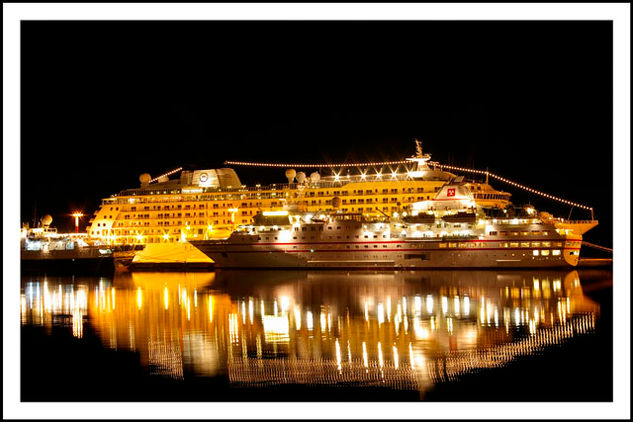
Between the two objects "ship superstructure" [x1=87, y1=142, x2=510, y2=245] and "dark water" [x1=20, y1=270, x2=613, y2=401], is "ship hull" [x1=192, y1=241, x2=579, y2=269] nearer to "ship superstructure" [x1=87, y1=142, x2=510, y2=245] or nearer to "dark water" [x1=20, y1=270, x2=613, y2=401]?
"ship superstructure" [x1=87, y1=142, x2=510, y2=245]

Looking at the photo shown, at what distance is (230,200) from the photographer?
57.3 meters

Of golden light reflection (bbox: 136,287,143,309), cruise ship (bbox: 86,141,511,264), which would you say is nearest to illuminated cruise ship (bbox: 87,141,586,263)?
cruise ship (bbox: 86,141,511,264)

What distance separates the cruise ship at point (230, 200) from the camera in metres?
51.8

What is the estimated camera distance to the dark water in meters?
15.0

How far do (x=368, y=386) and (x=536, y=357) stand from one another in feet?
15.6

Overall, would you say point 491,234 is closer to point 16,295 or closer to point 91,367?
point 91,367

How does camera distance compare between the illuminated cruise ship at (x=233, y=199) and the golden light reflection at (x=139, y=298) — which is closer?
the golden light reflection at (x=139, y=298)

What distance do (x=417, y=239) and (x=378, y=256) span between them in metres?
2.52

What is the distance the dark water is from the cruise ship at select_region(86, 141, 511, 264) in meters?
18.6

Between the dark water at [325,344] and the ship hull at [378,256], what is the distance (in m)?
9.60

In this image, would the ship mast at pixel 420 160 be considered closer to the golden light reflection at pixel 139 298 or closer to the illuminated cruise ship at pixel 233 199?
the illuminated cruise ship at pixel 233 199

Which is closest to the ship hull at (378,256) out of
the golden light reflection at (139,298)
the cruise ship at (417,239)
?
the cruise ship at (417,239)

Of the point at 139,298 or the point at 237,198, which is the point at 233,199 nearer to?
the point at 237,198

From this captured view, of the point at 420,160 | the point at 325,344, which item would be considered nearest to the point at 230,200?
the point at 420,160
